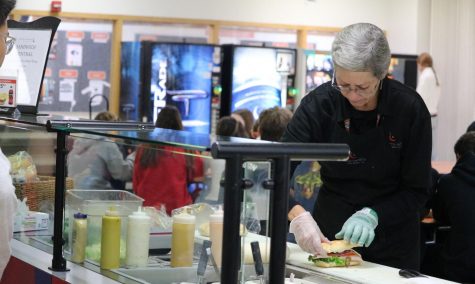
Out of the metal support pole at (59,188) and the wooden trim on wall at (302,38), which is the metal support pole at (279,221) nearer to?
the metal support pole at (59,188)

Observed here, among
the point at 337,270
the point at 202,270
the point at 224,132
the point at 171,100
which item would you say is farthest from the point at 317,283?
the point at 171,100

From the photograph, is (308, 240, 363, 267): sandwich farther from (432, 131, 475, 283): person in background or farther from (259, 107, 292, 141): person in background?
(259, 107, 292, 141): person in background

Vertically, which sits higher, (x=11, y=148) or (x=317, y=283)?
(x=11, y=148)

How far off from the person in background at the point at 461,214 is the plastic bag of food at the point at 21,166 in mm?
2518

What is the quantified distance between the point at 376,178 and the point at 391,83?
33 centimetres

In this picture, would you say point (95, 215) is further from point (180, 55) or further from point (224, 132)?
Answer: point (180, 55)

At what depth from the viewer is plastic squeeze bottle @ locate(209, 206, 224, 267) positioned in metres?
2.09

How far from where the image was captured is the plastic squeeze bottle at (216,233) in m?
2.09

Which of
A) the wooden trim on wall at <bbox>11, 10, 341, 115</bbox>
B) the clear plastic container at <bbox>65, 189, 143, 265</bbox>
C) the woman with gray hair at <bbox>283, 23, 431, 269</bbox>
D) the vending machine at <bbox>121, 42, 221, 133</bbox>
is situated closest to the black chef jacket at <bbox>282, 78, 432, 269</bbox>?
the woman with gray hair at <bbox>283, 23, 431, 269</bbox>

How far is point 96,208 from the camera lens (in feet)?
8.96

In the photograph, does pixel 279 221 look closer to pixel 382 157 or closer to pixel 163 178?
pixel 382 157

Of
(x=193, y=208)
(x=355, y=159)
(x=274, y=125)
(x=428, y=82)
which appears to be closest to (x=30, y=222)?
(x=193, y=208)

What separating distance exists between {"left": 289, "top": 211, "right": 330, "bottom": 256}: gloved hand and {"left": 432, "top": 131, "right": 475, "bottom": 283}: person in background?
2.18 metres

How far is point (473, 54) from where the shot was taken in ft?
39.3
